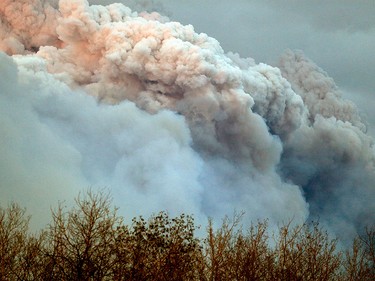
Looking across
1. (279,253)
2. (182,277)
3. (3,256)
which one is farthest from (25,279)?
(279,253)

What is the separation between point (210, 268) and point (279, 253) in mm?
3759

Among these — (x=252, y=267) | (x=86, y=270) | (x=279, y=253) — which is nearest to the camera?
(x=86, y=270)

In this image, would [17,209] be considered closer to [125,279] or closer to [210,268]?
[125,279]

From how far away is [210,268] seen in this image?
19188mm

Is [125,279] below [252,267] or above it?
below

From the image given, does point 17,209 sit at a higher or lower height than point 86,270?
higher

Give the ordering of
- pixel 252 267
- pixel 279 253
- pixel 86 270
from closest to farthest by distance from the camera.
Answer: pixel 86 270 → pixel 252 267 → pixel 279 253

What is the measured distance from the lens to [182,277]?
19.1m

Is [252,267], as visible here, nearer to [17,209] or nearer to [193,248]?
[193,248]

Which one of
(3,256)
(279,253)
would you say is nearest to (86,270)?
(3,256)

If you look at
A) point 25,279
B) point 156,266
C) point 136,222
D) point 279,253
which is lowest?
point 25,279

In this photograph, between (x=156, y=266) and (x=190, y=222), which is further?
(x=190, y=222)

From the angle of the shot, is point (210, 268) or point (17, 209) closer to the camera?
point (210, 268)

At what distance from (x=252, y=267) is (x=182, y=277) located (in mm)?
2483
